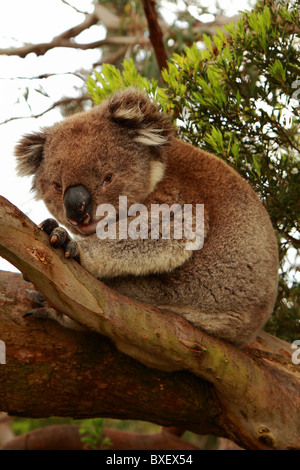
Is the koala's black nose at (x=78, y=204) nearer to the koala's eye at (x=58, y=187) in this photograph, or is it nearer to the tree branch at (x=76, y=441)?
the koala's eye at (x=58, y=187)

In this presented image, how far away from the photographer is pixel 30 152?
325 centimetres

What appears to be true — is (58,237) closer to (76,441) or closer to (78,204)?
(78,204)

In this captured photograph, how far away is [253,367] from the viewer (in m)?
2.88

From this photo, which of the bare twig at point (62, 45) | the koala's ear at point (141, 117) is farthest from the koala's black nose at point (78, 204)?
the bare twig at point (62, 45)

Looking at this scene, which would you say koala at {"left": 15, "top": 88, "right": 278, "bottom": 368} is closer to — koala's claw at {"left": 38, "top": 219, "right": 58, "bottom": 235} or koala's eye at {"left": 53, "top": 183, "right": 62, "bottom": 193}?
koala's eye at {"left": 53, "top": 183, "right": 62, "bottom": 193}

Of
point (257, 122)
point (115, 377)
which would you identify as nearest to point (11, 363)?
point (115, 377)

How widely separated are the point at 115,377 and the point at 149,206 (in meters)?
1.05

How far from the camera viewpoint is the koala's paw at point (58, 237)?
2285 mm

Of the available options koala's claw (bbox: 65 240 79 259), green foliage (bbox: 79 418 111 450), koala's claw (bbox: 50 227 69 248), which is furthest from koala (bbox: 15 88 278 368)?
green foliage (bbox: 79 418 111 450)

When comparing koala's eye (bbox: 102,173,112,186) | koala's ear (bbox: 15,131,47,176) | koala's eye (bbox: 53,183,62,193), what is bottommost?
koala's eye (bbox: 53,183,62,193)

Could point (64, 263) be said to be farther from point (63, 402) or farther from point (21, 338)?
point (63, 402)

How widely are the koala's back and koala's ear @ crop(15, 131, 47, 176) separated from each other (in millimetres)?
873

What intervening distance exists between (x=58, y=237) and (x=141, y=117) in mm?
1118

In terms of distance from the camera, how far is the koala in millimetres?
2777
